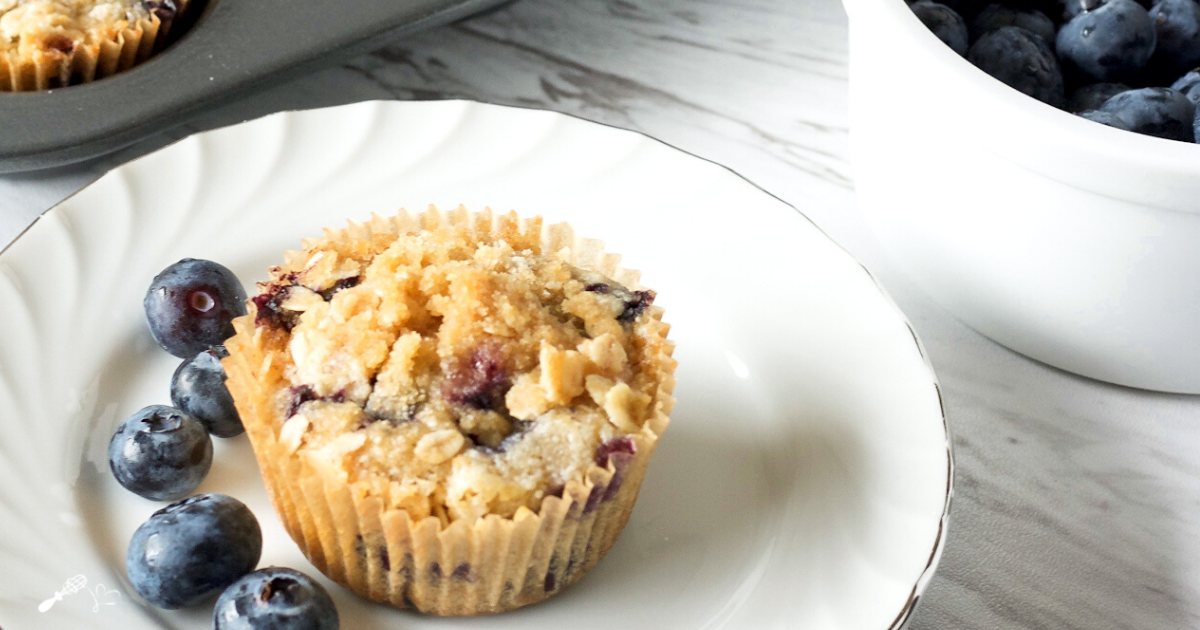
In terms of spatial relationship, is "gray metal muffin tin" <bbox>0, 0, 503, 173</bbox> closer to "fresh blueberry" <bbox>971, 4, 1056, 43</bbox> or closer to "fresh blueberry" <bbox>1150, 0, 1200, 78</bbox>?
"fresh blueberry" <bbox>971, 4, 1056, 43</bbox>

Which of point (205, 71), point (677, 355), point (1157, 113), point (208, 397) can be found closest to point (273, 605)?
point (208, 397)

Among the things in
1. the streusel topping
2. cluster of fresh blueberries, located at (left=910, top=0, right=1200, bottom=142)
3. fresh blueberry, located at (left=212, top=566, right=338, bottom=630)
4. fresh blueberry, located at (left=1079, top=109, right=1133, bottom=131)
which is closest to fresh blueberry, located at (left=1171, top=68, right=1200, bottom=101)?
cluster of fresh blueberries, located at (left=910, top=0, right=1200, bottom=142)

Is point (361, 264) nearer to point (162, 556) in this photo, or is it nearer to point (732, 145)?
point (162, 556)

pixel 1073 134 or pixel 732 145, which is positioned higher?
pixel 1073 134

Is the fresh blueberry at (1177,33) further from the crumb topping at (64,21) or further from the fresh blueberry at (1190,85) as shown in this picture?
the crumb topping at (64,21)

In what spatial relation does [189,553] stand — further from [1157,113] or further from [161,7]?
[1157,113]

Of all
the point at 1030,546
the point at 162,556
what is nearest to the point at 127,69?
the point at 162,556

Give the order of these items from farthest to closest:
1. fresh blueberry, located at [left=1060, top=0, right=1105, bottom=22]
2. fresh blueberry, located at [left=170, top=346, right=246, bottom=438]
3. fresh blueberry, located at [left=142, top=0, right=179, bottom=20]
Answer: fresh blueberry, located at [left=142, top=0, right=179, bottom=20], fresh blueberry, located at [left=1060, top=0, right=1105, bottom=22], fresh blueberry, located at [left=170, top=346, right=246, bottom=438]
